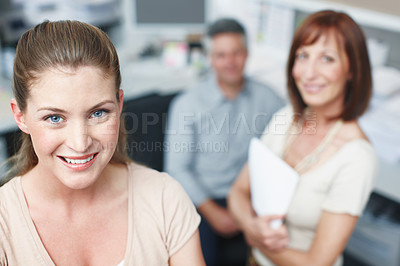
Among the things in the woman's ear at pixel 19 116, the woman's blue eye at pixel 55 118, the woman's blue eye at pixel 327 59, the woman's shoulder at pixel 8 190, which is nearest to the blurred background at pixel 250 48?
the woman's blue eye at pixel 327 59

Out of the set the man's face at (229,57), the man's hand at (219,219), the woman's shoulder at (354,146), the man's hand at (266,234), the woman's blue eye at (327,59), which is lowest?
the man's hand at (219,219)

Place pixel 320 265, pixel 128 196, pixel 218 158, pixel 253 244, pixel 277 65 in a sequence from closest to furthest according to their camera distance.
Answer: pixel 128 196 → pixel 320 265 → pixel 253 244 → pixel 218 158 → pixel 277 65

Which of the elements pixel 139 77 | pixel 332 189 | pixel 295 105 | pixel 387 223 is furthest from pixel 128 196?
pixel 139 77

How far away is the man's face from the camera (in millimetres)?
1998

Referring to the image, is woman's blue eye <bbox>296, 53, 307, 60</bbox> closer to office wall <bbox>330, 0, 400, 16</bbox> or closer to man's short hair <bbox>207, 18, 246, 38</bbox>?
office wall <bbox>330, 0, 400, 16</bbox>

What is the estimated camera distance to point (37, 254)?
2.95ft

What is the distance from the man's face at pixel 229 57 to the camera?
6.55 feet

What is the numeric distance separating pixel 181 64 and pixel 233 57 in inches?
42.1

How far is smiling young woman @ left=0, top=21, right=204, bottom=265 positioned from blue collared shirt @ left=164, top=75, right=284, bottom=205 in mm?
867

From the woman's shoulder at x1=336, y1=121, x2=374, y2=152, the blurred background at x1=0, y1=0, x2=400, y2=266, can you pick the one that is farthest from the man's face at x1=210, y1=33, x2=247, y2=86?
the woman's shoulder at x1=336, y1=121, x2=374, y2=152

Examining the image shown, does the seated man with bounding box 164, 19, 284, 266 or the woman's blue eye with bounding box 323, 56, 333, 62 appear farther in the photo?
the seated man with bounding box 164, 19, 284, 266

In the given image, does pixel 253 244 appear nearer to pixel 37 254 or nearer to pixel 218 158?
pixel 218 158

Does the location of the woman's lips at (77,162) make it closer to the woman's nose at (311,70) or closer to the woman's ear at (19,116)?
the woman's ear at (19,116)

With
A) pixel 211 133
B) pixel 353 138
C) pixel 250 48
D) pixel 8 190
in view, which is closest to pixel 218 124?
pixel 211 133
